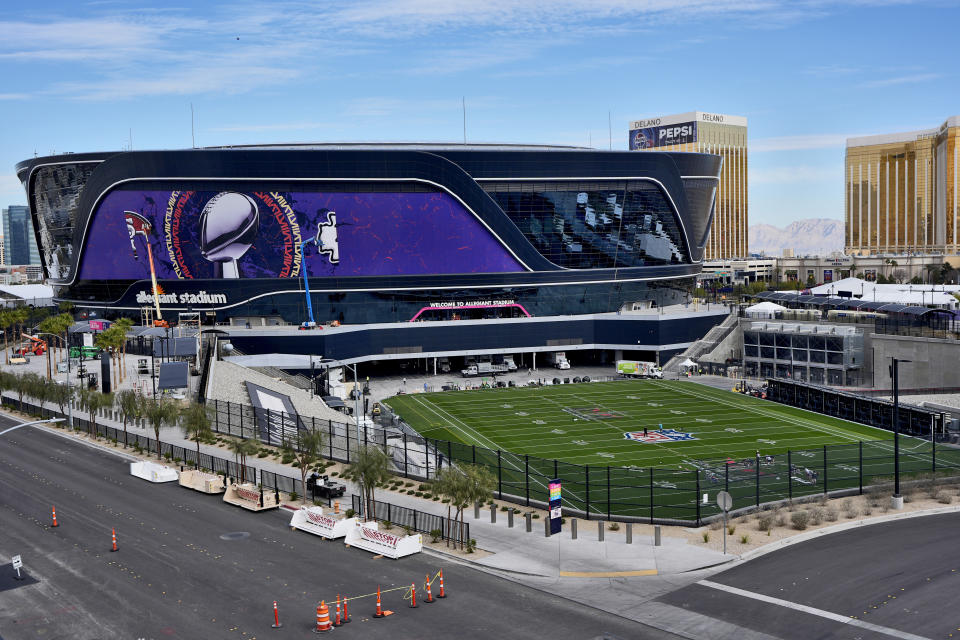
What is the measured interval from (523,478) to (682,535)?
12104 millimetres

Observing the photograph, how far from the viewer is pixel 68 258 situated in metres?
114

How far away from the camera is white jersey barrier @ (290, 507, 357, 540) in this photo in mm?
38812

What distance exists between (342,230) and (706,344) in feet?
145

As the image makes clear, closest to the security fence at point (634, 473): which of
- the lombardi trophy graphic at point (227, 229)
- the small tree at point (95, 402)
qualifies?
the small tree at point (95, 402)

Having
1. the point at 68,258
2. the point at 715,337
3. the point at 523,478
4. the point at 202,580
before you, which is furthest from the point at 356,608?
the point at 68,258

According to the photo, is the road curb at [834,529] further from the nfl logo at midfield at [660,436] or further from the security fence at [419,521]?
the nfl logo at midfield at [660,436]

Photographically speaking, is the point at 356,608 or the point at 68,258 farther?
the point at 68,258

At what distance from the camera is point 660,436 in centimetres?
6375

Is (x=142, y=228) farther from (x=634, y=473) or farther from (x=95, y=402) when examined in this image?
(x=634, y=473)

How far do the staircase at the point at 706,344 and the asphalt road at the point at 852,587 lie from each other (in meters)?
67.4

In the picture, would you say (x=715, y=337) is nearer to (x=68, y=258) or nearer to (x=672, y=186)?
(x=672, y=186)

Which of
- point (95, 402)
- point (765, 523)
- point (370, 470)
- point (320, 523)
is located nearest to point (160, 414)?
point (95, 402)

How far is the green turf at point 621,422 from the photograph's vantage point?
194ft

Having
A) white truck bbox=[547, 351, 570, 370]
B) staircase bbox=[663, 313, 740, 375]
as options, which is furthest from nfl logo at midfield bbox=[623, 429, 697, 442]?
white truck bbox=[547, 351, 570, 370]
